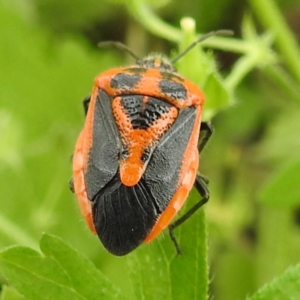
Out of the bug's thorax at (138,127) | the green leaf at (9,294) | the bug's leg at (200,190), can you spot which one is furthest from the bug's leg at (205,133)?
the green leaf at (9,294)

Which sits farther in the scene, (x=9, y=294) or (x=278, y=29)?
(x=278, y=29)

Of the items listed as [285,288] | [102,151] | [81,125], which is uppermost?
[81,125]

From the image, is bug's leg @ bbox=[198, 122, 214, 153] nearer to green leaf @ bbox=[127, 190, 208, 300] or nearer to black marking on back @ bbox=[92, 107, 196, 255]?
black marking on back @ bbox=[92, 107, 196, 255]

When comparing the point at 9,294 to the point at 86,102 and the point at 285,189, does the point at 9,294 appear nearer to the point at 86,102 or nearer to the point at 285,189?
the point at 86,102

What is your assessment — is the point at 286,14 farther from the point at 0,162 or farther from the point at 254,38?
the point at 0,162

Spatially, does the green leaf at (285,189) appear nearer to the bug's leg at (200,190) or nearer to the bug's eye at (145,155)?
the bug's leg at (200,190)

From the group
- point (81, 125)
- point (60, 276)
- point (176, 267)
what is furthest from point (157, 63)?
point (81, 125)

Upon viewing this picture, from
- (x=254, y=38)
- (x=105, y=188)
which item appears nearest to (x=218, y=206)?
(x=254, y=38)
